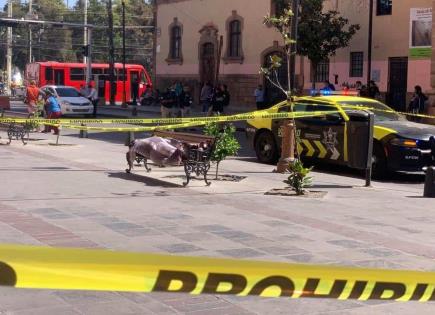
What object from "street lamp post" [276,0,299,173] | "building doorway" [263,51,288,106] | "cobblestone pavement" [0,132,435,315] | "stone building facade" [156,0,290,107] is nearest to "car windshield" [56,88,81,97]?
"stone building facade" [156,0,290,107]

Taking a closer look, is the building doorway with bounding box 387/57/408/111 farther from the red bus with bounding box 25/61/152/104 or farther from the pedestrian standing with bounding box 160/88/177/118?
the red bus with bounding box 25/61/152/104

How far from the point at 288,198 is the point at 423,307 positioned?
5.17m

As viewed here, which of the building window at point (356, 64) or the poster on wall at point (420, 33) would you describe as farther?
the building window at point (356, 64)

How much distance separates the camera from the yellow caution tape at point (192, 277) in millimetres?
2623

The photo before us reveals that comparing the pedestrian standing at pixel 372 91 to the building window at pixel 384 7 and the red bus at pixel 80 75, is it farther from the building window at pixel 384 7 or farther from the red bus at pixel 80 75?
the red bus at pixel 80 75

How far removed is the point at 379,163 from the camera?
44.2 feet

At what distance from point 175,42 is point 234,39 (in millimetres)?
6635

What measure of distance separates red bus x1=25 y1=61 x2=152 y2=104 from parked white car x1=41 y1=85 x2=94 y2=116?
14.0 m

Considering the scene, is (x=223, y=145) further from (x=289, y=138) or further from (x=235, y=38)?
(x=235, y=38)

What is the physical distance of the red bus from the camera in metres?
48.6

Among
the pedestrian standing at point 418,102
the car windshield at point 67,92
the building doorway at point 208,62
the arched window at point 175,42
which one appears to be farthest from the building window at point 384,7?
the arched window at point 175,42

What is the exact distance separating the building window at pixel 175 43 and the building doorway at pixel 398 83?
665 inches

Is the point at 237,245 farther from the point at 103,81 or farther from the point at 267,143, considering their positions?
the point at 103,81

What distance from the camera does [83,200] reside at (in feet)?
31.9
